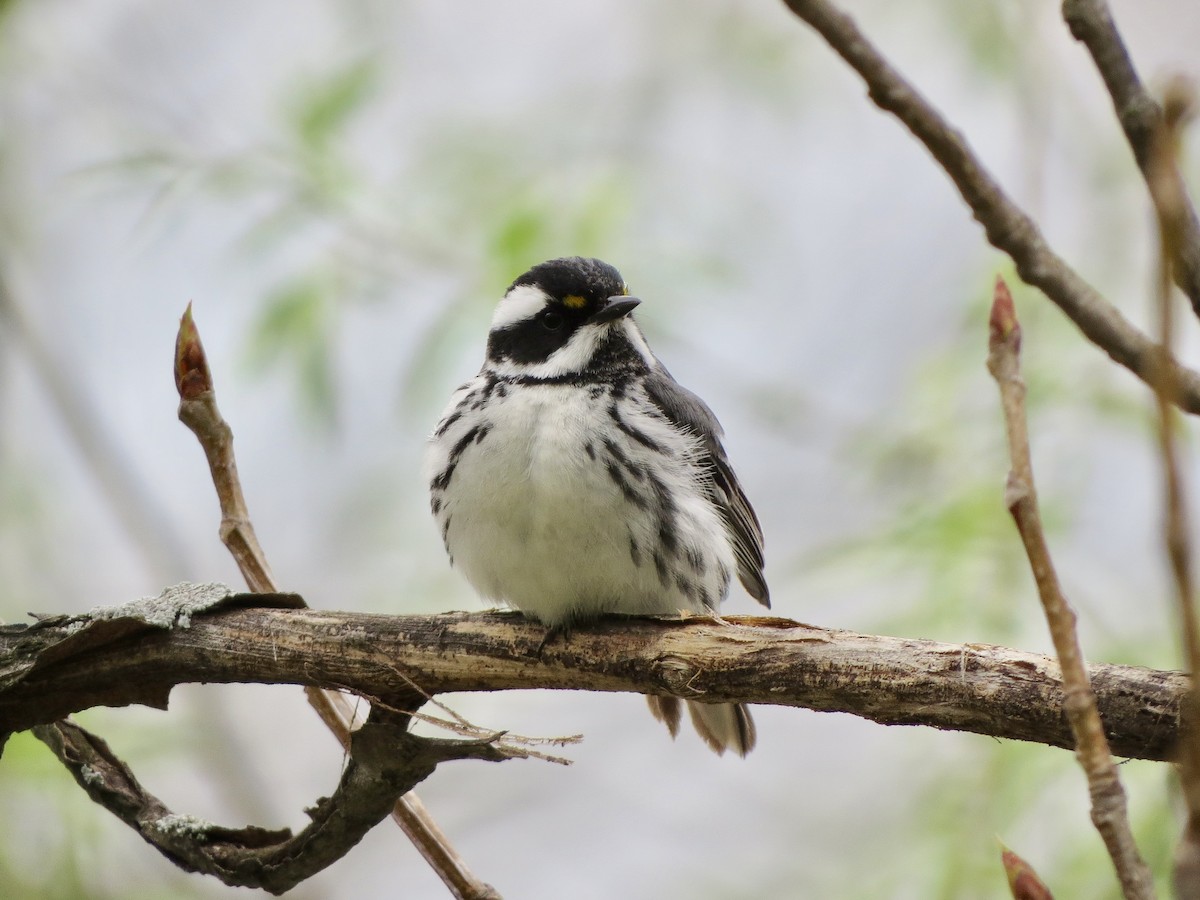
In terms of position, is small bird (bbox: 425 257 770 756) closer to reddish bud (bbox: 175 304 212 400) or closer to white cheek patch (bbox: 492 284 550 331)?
white cheek patch (bbox: 492 284 550 331)

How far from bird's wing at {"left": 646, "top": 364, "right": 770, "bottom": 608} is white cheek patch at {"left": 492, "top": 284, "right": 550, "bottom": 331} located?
419mm

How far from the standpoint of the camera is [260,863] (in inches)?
103

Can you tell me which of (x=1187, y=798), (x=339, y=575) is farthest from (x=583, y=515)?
(x=339, y=575)

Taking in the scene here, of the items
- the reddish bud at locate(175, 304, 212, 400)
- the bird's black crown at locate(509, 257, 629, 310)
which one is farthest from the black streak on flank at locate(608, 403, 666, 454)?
the reddish bud at locate(175, 304, 212, 400)

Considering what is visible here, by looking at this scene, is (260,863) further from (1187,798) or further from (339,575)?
(339,575)

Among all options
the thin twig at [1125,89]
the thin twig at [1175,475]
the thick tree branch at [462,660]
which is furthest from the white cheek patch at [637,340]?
the thin twig at [1175,475]

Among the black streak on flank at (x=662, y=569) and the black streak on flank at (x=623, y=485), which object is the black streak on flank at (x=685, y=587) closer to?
the black streak on flank at (x=662, y=569)

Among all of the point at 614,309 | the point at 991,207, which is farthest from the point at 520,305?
the point at 991,207

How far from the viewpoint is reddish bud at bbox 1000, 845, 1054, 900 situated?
4.40 ft

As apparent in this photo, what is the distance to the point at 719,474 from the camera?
4.04 metres

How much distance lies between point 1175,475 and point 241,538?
234cm

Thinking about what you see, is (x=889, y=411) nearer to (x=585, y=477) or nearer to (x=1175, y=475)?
(x=585, y=477)

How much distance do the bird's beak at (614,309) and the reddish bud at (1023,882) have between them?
264 cm

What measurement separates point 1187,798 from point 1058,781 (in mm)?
3244
